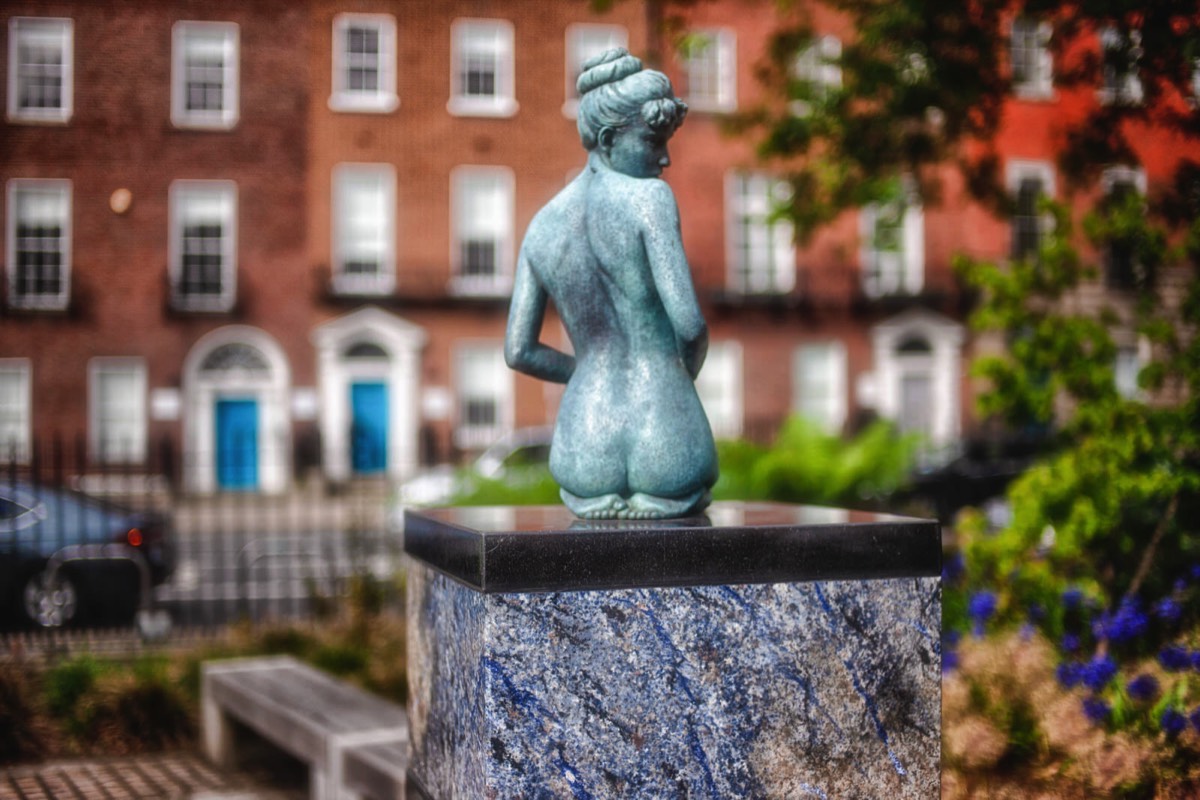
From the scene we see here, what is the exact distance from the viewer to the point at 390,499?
10.7 meters

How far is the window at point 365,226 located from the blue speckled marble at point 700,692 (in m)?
23.7

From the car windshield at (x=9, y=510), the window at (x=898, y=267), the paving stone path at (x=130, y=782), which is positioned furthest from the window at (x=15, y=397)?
the paving stone path at (x=130, y=782)

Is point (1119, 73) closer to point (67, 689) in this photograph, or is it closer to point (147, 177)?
point (67, 689)

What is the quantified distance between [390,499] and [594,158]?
7.19m

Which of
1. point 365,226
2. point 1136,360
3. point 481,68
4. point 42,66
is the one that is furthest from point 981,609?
point 42,66

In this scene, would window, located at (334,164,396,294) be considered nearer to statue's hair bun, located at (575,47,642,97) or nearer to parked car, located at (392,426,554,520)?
parked car, located at (392,426,554,520)

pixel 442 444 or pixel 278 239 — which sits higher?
pixel 278 239

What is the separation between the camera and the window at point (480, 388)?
2689cm

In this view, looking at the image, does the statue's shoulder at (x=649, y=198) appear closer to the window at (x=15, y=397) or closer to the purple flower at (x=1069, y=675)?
the purple flower at (x=1069, y=675)

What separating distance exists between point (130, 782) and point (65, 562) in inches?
200

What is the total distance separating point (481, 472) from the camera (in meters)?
11.4

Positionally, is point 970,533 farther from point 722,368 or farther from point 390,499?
point 722,368

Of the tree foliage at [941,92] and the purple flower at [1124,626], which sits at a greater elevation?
the tree foliage at [941,92]

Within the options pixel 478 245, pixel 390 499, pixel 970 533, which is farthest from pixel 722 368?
pixel 970 533
